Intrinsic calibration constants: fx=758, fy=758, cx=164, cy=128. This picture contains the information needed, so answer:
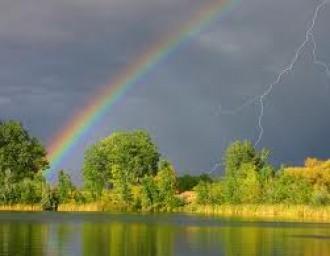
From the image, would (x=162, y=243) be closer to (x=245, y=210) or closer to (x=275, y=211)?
(x=275, y=211)

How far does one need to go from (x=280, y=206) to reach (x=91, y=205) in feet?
122

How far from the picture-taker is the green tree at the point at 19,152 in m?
154

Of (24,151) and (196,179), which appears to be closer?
(24,151)

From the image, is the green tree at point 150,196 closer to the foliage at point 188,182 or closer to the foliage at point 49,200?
the foliage at point 49,200

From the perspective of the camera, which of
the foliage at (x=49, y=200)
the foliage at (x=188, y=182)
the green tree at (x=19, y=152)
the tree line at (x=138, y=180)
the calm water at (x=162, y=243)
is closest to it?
the calm water at (x=162, y=243)

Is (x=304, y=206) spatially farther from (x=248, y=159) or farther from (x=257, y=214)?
(x=248, y=159)

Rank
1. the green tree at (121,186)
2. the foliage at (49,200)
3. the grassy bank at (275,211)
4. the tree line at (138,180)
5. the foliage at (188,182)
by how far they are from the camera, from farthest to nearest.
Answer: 1. the foliage at (188,182)
2. the green tree at (121,186)
3. the foliage at (49,200)
4. the tree line at (138,180)
5. the grassy bank at (275,211)

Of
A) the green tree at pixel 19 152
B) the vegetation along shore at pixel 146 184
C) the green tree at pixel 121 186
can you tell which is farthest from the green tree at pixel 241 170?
the green tree at pixel 19 152

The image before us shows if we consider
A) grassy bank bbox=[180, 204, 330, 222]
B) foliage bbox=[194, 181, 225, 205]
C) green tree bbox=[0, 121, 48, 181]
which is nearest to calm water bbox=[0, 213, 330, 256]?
grassy bank bbox=[180, 204, 330, 222]

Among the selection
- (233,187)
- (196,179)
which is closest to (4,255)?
(233,187)

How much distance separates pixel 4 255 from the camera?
3581 centimetres

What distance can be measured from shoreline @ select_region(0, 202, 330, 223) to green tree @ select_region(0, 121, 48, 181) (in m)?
32.6

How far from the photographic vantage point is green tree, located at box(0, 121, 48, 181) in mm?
154363

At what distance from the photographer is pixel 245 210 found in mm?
101250
